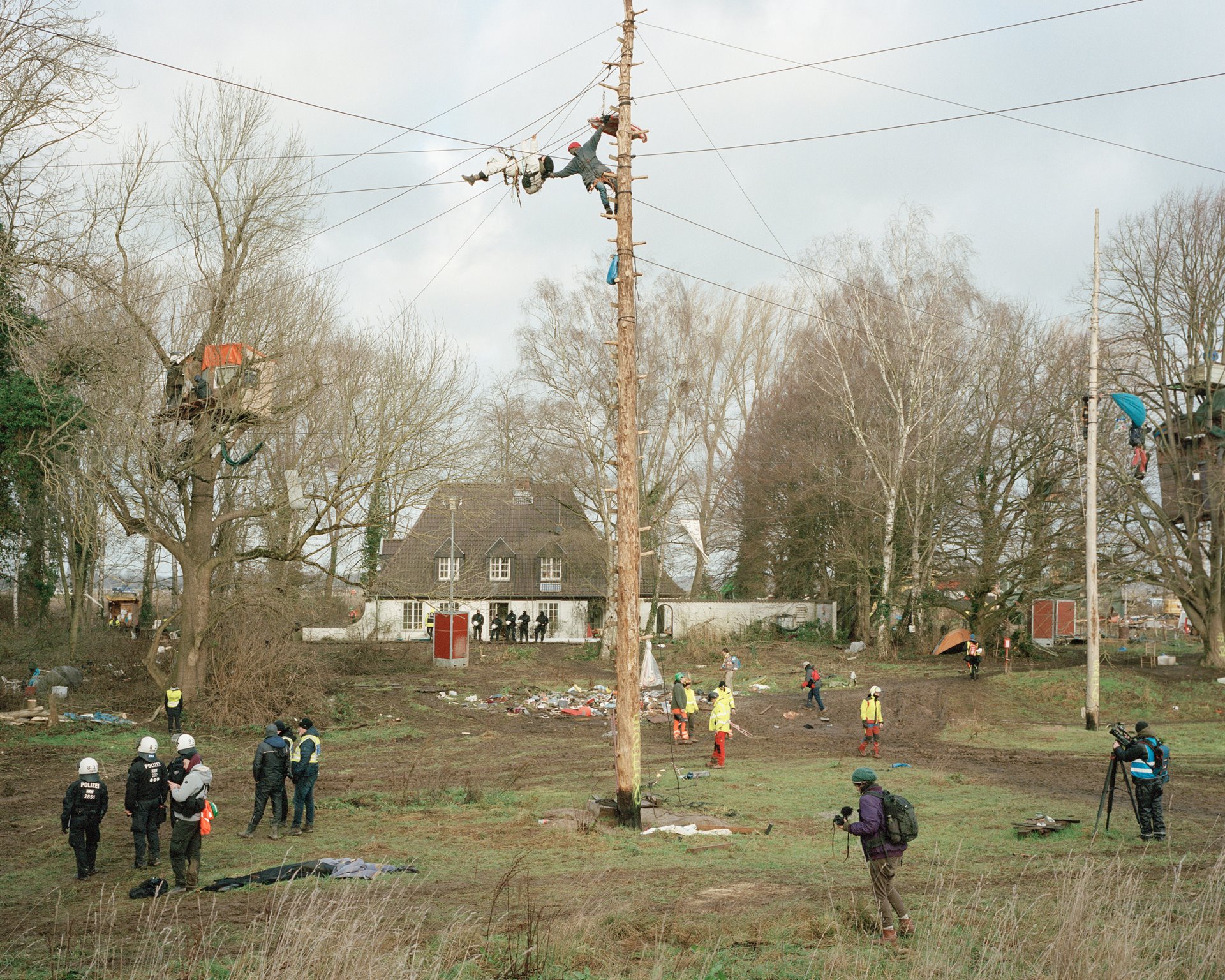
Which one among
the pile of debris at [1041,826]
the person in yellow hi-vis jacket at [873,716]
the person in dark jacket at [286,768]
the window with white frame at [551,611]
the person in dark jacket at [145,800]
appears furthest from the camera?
the window with white frame at [551,611]

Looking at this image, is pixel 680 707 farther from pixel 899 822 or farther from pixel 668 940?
pixel 668 940

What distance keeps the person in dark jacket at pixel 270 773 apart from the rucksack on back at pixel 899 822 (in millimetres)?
8628

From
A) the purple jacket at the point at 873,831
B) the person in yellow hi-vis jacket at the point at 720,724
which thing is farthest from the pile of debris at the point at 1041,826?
the person in yellow hi-vis jacket at the point at 720,724

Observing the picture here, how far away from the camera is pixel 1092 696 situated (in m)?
23.2

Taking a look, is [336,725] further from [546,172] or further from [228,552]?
[546,172]

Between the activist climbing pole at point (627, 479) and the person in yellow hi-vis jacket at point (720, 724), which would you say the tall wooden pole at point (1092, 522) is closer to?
the person in yellow hi-vis jacket at point (720, 724)

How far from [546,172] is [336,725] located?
55.2 ft

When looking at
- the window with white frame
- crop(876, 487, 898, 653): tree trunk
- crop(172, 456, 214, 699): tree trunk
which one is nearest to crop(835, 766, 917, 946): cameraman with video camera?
crop(172, 456, 214, 699): tree trunk

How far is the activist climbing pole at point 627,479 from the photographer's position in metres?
13.5

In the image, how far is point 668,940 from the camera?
8109 mm

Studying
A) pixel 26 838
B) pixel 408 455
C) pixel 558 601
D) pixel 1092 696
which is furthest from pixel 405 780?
pixel 558 601

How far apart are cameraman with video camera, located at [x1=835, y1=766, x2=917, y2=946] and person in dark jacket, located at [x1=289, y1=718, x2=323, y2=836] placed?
306 inches

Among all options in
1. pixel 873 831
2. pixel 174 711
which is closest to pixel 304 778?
pixel 873 831

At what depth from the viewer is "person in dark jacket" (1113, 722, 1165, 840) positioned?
12.4 metres
